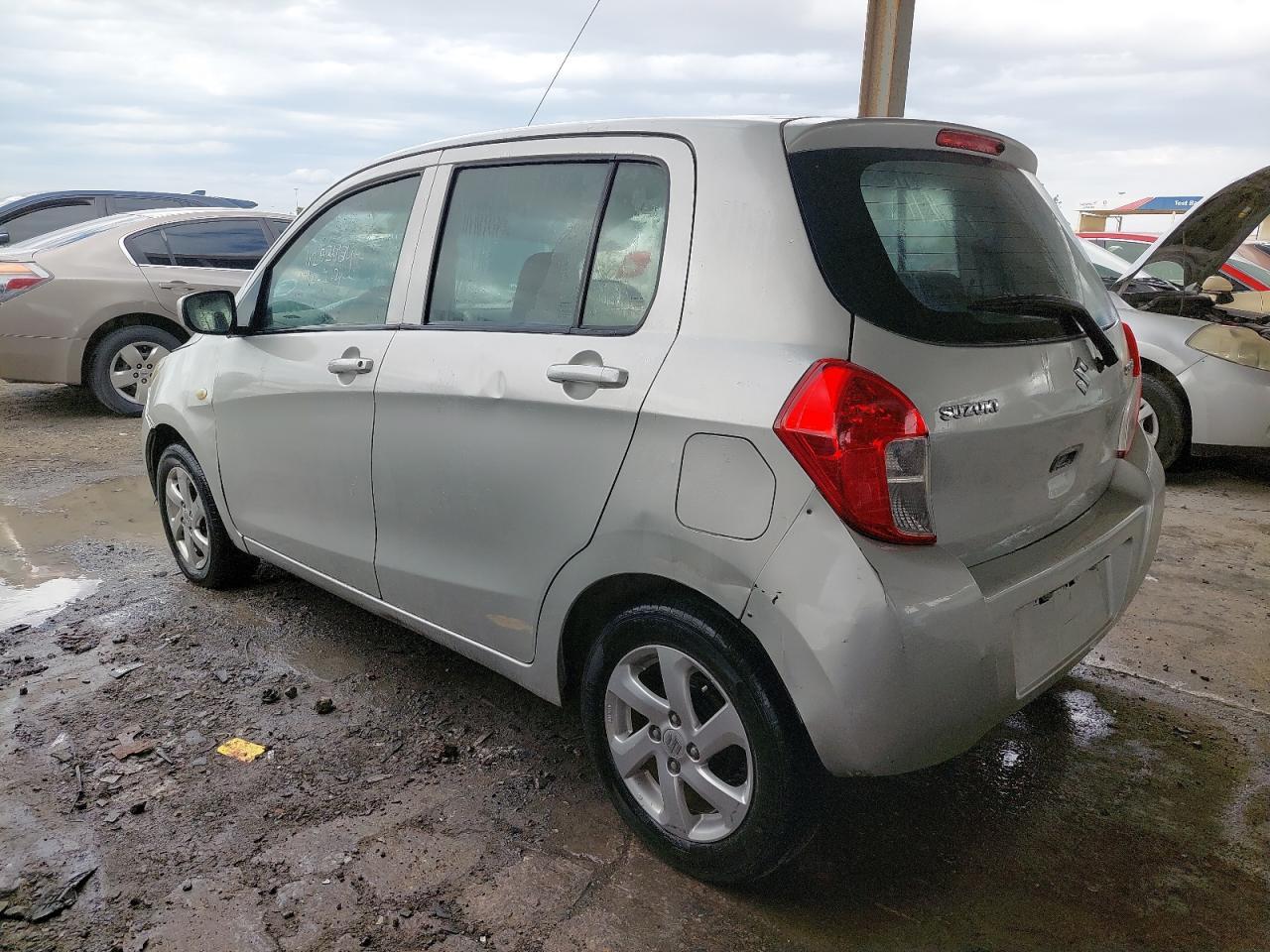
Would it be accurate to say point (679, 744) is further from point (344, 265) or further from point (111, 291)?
point (111, 291)

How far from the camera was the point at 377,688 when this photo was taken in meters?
3.18

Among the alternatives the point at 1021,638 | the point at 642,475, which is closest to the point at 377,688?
the point at 642,475

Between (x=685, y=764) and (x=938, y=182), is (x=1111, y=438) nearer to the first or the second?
(x=938, y=182)

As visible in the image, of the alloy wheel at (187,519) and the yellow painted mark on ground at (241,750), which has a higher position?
the alloy wheel at (187,519)

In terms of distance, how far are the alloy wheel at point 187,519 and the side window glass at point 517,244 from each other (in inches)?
70.1

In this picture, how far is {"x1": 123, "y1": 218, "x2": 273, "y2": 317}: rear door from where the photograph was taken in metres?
7.72

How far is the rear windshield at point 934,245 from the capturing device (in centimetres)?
192

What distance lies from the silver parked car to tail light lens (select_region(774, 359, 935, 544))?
23.3 ft

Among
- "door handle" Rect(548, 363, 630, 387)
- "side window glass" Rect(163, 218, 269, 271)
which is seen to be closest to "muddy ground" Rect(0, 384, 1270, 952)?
"door handle" Rect(548, 363, 630, 387)

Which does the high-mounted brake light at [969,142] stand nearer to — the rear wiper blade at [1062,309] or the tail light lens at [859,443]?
the rear wiper blade at [1062,309]

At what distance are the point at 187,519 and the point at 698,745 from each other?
277cm

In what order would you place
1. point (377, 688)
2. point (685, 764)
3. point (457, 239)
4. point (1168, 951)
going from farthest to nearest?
point (377, 688), point (457, 239), point (685, 764), point (1168, 951)

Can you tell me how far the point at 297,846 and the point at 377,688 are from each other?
Result: 0.86 meters

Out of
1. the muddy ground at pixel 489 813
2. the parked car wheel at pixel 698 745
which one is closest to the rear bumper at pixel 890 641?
the parked car wheel at pixel 698 745
